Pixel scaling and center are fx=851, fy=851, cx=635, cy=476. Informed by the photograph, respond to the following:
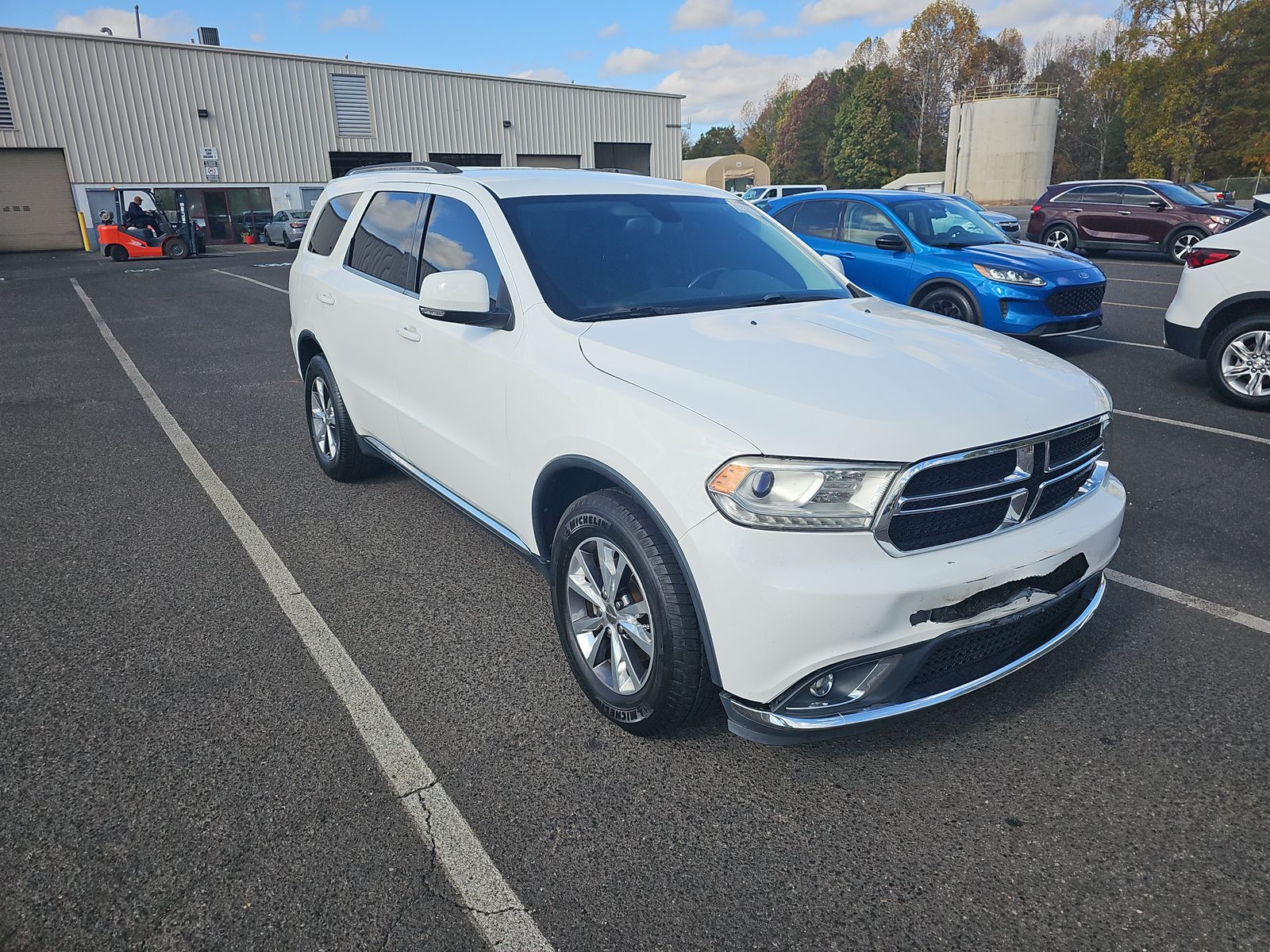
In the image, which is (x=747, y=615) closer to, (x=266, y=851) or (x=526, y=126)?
(x=266, y=851)

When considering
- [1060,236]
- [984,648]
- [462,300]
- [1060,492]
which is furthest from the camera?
[1060,236]

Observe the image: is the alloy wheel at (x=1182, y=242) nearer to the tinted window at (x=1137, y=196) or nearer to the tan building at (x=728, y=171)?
the tinted window at (x=1137, y=196)

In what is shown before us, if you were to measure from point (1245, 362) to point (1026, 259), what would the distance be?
7.61ft

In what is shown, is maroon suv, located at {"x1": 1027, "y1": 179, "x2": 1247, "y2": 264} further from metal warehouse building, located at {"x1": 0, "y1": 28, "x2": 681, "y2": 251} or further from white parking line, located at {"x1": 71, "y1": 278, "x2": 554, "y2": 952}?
metal warehouse building, located at {"x1": 0, "y1": 28, "x2": 681, "y2": 251}

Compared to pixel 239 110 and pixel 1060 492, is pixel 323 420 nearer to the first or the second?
pixel 1060 492

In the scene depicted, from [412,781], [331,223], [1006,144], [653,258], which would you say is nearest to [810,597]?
[412,781]

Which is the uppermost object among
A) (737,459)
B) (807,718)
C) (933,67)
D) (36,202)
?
(933,67)

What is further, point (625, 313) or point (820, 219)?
point (820, 219)

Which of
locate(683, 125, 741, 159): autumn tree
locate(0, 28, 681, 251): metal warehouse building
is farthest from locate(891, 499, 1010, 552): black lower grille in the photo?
locate(683, 125, 741, 159): autumn tree

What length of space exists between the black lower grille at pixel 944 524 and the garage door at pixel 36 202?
130 ft

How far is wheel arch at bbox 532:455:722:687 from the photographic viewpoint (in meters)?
2.45

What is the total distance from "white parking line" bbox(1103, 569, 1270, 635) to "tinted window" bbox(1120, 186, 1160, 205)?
54.9 feet

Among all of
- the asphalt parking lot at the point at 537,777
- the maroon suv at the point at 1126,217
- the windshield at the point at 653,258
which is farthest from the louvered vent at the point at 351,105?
the windshield at the point at 653,258

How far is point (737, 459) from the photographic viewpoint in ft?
7.68
